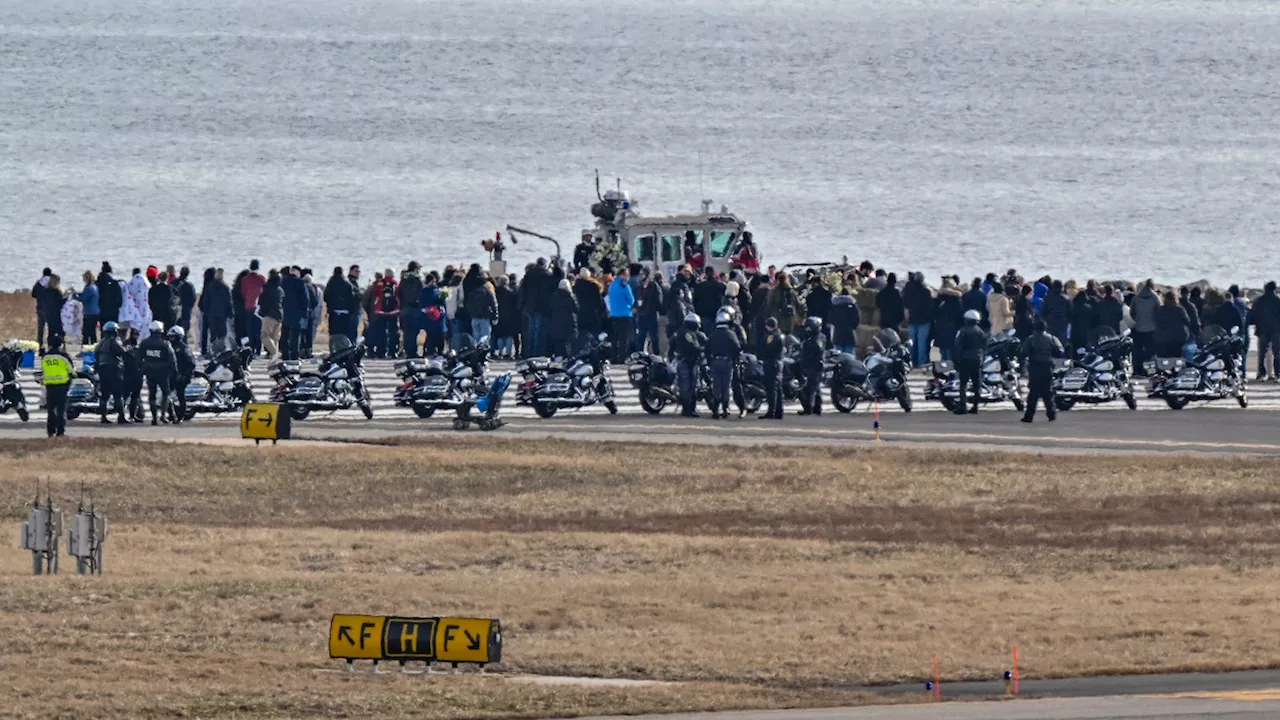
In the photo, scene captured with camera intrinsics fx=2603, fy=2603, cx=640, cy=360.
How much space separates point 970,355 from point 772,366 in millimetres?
2935

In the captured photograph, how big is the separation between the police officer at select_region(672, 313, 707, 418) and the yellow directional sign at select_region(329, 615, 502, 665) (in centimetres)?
1694

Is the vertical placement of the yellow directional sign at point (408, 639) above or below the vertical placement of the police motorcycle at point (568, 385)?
below

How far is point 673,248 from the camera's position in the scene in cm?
5050

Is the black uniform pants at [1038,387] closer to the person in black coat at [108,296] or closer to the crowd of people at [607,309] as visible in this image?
the crowd of people at [607,309]

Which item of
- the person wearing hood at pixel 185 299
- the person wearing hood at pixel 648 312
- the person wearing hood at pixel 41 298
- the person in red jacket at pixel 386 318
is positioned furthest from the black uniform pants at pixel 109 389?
the person wearing hood at pixel 648 312

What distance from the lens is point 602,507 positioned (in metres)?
29.0

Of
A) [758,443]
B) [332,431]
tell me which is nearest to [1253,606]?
[758,443]

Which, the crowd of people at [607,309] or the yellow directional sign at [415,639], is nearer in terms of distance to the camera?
the yellow directional sign at [415,639]

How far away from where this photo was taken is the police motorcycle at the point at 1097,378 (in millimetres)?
38594

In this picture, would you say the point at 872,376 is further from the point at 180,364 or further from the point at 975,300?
the point at 180,364

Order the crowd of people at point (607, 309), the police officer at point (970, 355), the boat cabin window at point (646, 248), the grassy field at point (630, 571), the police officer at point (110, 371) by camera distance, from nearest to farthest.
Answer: the grassy field at point (630, 571) < the police officer at point (110, 371) < the police officer at point (970, 355) < the crowd of people at point (607, 309) < the boat cabin window at point (646, 248)

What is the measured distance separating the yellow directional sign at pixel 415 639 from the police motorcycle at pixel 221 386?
1693cm

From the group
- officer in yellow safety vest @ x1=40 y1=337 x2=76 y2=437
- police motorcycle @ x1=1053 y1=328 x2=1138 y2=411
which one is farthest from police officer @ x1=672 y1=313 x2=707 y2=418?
officer in yellow safety vest @ x1=40 y1=337 x2=76 y2=437

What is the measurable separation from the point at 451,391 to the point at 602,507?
25.9 feet
